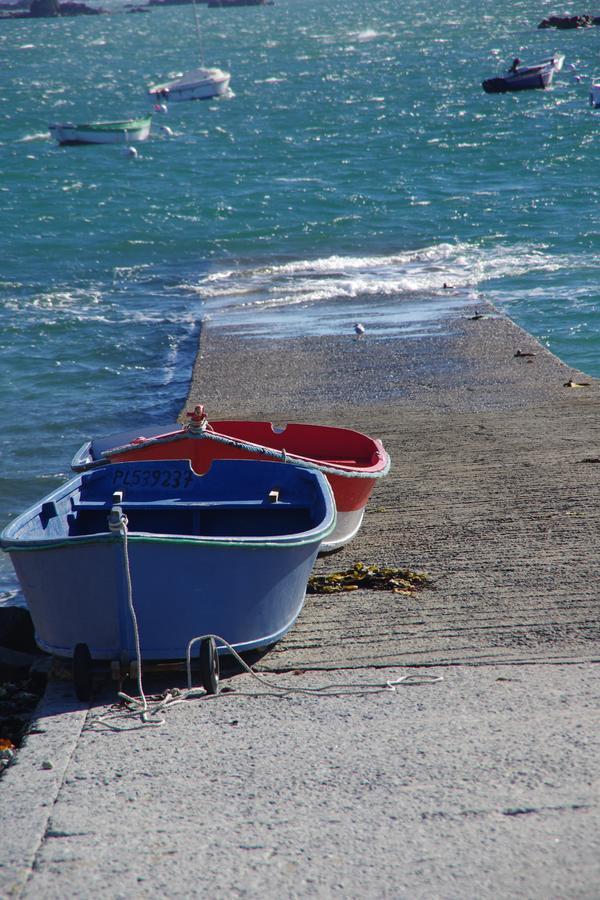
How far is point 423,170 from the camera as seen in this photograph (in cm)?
3734

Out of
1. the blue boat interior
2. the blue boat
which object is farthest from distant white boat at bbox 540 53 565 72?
the blue boat

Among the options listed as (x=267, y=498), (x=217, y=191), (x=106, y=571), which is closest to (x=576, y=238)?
(x=217, y=191)

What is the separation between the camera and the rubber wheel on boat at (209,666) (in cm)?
555

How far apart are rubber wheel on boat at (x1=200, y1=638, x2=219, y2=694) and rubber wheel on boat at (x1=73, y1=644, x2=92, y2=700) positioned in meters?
0.55

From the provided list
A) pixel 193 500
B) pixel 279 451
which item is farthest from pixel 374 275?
pixel 193 500

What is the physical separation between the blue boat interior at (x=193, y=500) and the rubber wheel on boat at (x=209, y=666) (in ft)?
4.34

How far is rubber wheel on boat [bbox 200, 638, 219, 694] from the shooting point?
5.55 metres

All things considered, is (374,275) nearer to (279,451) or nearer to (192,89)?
(279,451)

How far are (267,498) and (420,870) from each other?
332 centimetres

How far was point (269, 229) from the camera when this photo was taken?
27469 mm

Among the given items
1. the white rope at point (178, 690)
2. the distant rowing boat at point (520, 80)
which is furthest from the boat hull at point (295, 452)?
the distant rowing boat at point (520, 80)

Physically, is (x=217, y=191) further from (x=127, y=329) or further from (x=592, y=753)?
(x=592, y=753)

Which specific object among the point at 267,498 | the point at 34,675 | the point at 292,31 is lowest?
the point at 292,31

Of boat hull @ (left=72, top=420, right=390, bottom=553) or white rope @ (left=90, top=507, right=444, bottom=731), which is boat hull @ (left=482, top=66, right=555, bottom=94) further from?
white rope @ (left=90, top=507, right=444, bottom=731)
